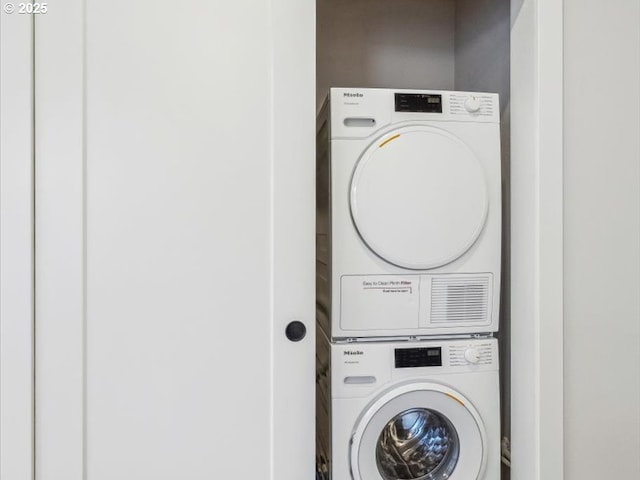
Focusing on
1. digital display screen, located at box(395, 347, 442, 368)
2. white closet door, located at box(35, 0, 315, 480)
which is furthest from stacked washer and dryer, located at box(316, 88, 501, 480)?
white closet door, located at box(35, 0, 315, 480)

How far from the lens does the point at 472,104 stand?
1433 mm

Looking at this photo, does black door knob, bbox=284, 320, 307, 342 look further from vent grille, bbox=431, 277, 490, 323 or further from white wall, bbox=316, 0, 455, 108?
white wall, bbox=316, 0, 455, 108

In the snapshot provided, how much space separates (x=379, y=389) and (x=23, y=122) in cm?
124

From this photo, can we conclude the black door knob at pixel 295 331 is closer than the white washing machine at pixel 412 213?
Yes

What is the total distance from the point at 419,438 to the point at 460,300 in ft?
1.64

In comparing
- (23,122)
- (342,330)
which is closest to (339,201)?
(342,330)

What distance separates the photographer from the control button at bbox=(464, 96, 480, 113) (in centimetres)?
143

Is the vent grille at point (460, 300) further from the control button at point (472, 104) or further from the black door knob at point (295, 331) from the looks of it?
the control button at point (472, 104)

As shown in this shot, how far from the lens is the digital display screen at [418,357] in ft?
4.57

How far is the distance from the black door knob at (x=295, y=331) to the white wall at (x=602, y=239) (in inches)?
31.9

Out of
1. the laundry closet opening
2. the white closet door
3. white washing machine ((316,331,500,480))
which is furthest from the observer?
the laundry closet opening

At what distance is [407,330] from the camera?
1.41m

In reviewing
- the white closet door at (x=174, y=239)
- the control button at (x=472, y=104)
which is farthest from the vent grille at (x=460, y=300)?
the control button at (x=472, y=104)

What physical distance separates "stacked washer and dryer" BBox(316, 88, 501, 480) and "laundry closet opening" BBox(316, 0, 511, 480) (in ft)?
1.88
